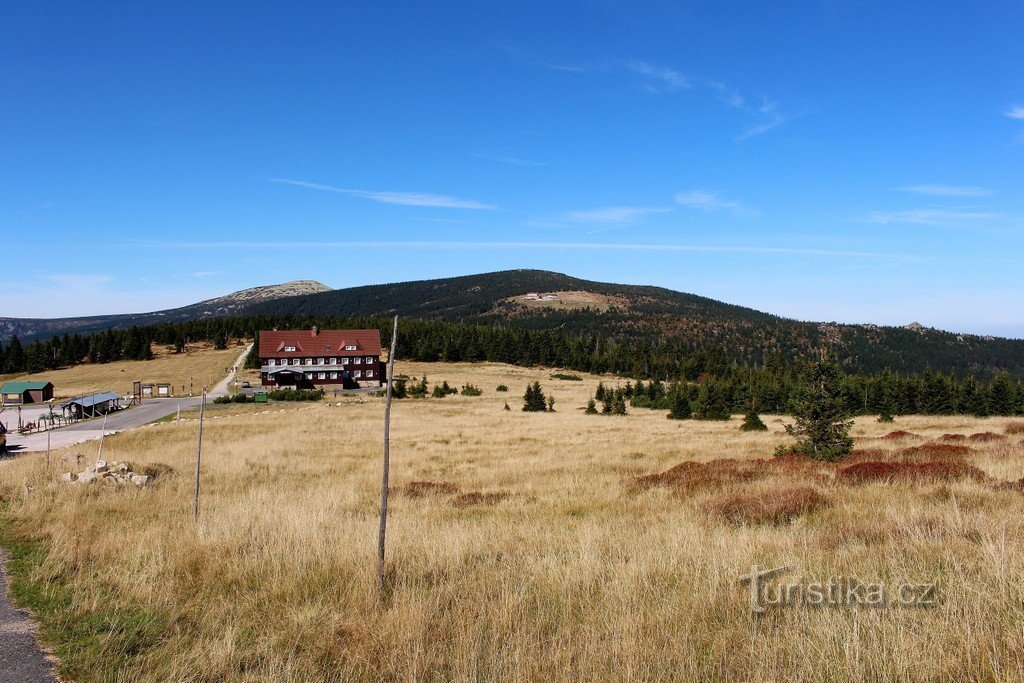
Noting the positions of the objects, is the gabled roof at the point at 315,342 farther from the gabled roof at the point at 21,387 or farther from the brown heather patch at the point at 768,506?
the brown heather patch at the point at 768,506

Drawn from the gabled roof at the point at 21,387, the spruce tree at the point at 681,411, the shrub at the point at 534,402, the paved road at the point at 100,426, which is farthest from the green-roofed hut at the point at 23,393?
the spruce tree at the point at 681,411

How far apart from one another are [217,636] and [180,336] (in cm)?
13445

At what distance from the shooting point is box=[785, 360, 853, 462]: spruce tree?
18328mm

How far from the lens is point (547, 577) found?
6422mm

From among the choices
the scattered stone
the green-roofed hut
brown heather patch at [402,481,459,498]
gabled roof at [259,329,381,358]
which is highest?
gabled roof at [259,329,381,358]

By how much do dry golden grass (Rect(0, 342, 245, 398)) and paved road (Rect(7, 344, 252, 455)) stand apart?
38.5 feet

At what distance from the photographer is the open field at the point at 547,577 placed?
4430mm

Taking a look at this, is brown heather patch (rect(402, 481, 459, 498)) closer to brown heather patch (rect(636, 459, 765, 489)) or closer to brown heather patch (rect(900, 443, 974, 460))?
brown heather patch (rect(636, 459, 765, 489))

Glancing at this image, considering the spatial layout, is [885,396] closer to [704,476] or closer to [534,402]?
[534,402]

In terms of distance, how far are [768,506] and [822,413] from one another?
11079 mm

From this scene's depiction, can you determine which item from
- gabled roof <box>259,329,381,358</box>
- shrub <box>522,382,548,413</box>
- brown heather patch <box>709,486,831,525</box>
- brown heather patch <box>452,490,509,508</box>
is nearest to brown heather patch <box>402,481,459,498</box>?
brown heather patch <box>452,490,509,508</box>

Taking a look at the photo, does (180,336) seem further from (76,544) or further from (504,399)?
(76,544)

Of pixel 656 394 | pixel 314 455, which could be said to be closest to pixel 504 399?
pixel 656 394

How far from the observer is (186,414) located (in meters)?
50.3
